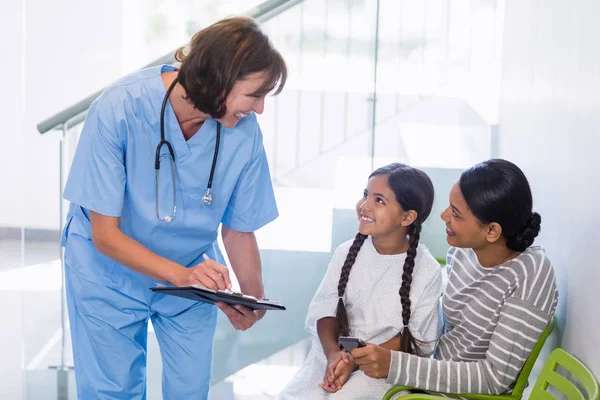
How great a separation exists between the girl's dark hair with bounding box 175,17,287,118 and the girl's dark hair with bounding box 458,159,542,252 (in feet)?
1.84

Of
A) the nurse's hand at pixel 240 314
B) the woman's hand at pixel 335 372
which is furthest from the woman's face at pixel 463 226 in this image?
the nurse's hand at pixel 240 314

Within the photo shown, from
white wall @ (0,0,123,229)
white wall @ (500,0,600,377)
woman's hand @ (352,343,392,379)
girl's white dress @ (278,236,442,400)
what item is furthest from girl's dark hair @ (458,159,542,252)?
white wall @ (0,0,123,229)

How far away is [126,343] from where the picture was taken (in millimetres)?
1911

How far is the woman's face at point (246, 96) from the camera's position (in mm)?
1664

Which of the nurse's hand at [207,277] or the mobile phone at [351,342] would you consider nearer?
the nurse's hand at [207,277]

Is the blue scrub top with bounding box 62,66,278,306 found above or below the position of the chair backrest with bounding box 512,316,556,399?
above

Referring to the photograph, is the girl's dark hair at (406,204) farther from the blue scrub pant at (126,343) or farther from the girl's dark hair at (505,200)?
the blue scrub pant at (126,343)

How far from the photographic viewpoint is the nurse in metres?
1.67

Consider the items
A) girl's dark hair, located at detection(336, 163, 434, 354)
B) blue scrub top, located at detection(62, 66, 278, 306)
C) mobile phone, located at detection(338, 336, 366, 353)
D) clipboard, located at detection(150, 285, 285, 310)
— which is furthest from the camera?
girl's dark hair, located at detection(336, 163, 434, 354)

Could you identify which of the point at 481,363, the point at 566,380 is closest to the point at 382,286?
the point at 481,363

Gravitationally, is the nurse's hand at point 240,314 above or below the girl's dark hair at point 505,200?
below

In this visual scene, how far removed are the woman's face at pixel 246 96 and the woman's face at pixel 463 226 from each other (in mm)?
557

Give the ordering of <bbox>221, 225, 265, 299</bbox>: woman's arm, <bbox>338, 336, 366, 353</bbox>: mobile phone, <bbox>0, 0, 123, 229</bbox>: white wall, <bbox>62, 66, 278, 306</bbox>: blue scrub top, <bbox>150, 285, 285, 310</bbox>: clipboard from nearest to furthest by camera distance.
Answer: <bbox>150, 285, 285, 310</bbox>: clipboard, <bbox>62, 66, 278, 306</bbox>: blue scrub top, <bbox>338, 336, 366, 353</bbox>: mobile phone, <bbox>221, 225, 265, 299</bbox>: woman's arm, <bbox>0, 0, 123, 229</bbox>: white wall

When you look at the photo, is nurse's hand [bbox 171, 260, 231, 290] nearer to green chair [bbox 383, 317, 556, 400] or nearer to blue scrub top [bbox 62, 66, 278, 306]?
blue scrub top [bbox 62, 66, 278, 306]
